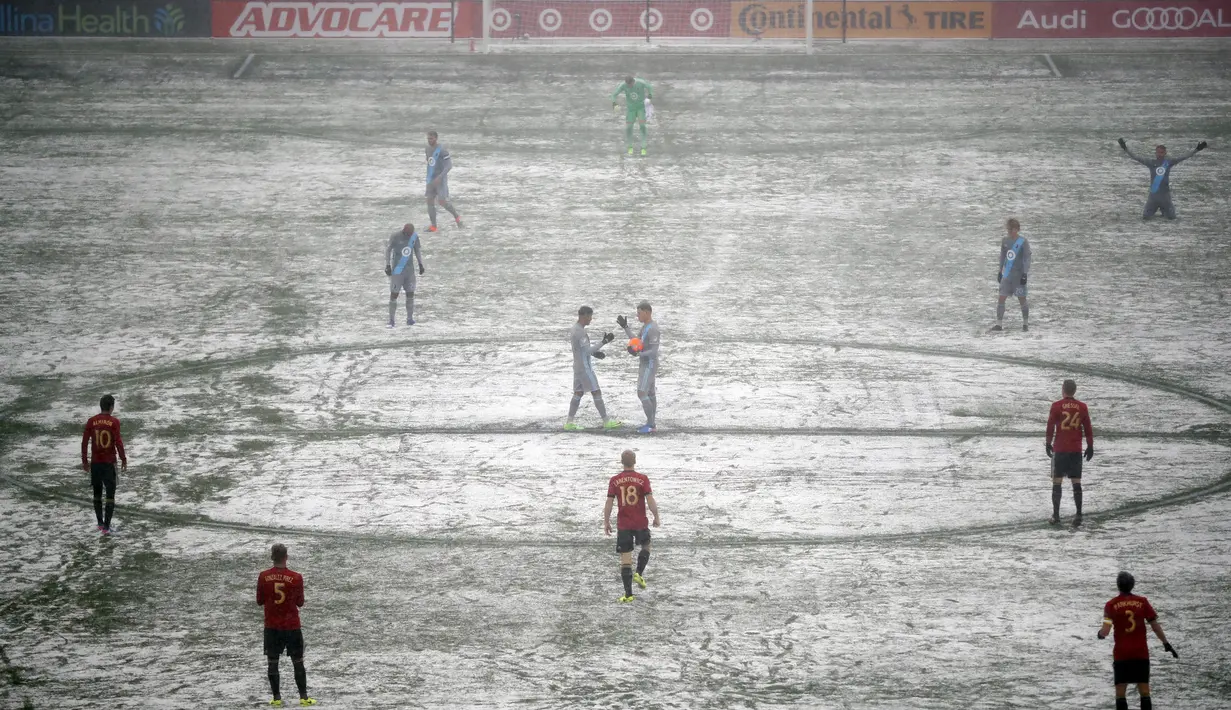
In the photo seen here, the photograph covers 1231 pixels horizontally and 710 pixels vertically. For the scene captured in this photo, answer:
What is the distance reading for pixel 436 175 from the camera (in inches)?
1059

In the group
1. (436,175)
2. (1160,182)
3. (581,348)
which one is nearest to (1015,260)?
(1160,182)

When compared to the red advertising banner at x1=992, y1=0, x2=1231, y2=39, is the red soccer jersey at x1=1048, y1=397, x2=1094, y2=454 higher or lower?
lower

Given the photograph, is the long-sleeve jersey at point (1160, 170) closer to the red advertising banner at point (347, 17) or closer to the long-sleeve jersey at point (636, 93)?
the long-sleeve jersey at point (636, 93)

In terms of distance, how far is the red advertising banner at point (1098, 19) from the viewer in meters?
39.5

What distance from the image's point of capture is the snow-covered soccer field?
13.5 m

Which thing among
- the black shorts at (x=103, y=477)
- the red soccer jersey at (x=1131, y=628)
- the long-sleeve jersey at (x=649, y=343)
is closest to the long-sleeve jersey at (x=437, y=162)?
the long-sleeve jersey at (x=649, y=343)

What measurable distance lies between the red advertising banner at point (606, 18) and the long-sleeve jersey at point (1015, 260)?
19032 millimetres

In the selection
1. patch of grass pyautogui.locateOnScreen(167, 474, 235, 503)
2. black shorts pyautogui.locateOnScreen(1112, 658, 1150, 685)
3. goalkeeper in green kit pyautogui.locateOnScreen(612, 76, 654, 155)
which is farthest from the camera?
goalkeeper in green kit pyautogui.locateOnScreen(612, 76, 654, 155)

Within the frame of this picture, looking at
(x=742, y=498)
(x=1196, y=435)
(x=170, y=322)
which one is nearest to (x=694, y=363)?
(x=742, y=498)

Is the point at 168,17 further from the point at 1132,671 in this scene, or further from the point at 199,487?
the point at 1132,671

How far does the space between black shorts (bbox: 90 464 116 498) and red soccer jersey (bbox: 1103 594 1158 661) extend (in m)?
10.7

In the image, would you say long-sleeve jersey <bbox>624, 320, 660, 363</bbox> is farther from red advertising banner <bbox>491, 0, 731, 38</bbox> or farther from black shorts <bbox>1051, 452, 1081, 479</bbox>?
red advertising banner <bbox>491, 0, 731, 38</bbox>

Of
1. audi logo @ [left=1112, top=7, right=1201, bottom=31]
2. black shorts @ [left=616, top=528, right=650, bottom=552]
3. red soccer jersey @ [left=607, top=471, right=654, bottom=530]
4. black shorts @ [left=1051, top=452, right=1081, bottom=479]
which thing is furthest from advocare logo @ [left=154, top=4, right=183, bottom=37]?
black shorts @ [left=1051, top=452, right=1081, bottom=479]

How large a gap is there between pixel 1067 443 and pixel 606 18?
26.9 m
